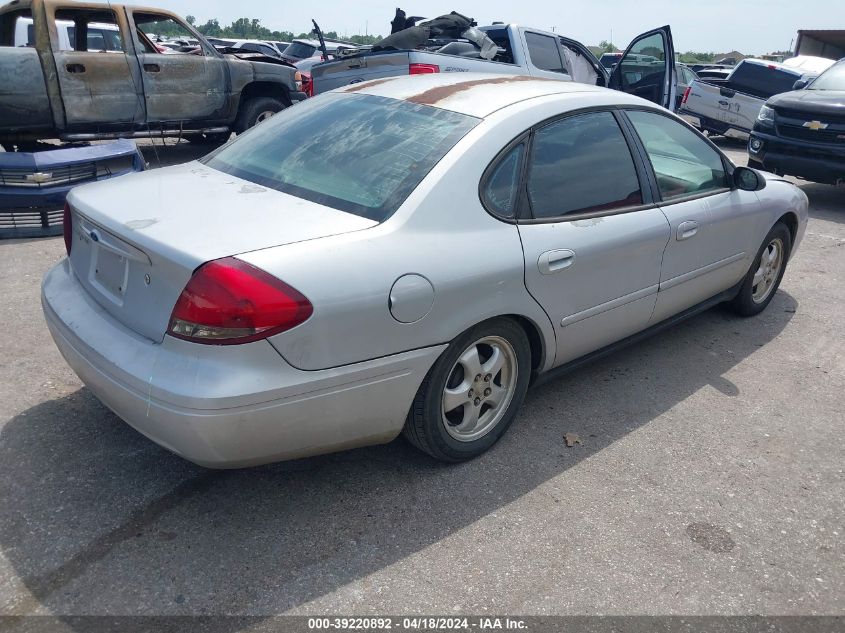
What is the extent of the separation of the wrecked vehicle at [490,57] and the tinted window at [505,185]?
5.75 metres

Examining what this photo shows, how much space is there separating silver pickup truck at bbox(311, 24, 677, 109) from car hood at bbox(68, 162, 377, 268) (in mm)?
5676

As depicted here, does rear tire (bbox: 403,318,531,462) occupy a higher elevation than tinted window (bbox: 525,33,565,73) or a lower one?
lower

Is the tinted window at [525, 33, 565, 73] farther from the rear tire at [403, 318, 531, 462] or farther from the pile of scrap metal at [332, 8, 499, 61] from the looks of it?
the rear tire at [403, 318, 531, 462]

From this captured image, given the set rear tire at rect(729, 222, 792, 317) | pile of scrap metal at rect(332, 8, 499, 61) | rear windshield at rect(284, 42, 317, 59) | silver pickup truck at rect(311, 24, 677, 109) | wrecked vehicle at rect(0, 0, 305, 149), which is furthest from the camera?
rear windshield at rect(284, 42, 317, 59)

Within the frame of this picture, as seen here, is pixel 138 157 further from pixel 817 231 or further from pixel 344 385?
pixel 817 231

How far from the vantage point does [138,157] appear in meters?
6.52

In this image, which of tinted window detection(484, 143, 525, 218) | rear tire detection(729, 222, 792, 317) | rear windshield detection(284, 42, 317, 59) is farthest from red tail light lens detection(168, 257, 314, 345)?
rear windshield detection(284, 42, 317, 59)

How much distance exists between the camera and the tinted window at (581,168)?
10.6 ft

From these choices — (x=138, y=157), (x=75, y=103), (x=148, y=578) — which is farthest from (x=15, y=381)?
(x=75, y=103)

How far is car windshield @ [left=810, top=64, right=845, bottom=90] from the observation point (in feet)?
30.3

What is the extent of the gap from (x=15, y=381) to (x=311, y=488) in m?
1.74

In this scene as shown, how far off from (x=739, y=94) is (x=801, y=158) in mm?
4951

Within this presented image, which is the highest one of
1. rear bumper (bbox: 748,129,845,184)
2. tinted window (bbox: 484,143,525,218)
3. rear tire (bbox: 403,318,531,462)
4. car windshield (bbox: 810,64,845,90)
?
car windshield (bbox: 810,64,845,90)

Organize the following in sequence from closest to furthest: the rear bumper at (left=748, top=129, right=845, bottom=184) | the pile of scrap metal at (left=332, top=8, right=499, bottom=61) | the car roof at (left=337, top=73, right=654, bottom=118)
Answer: the car roof at (left=337, top=73, right=654, bottom=118)
the rear bumper at (left=748, top=129, right=845, bottom=184)
the pile of scrap metal at (left=332, top=8, right=499, bottom=61)
